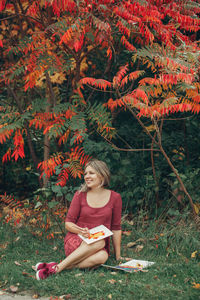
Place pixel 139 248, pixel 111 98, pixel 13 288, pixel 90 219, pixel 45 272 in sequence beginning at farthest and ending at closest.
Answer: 1. pixel 111 98
2. pixel 139 248
3. pixel 90 219
4. pixel 45 272
5. pixel 13 288

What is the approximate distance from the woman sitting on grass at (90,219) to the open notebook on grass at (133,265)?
0.22m

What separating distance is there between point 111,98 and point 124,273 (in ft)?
8.95

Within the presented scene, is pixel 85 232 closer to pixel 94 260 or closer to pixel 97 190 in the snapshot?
pixel 94 260

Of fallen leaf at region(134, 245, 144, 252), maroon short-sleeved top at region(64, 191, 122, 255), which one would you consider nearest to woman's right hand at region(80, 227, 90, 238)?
maroon short-sleeved top at region(64, 191, 122, 255)

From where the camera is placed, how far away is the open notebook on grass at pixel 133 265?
4.44m

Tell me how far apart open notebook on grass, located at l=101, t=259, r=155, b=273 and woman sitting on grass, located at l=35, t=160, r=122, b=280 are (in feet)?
0.71

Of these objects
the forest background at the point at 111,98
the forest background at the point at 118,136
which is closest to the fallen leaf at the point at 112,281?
the forest background at the point at 118,136

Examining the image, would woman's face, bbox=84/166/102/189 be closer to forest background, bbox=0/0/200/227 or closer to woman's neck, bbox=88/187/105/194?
woman's neck, bbox=88/187/105/194

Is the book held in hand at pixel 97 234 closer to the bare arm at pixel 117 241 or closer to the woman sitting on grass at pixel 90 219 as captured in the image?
the woman sitting on grass at pixel 90 219

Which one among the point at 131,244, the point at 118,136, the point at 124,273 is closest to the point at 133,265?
the point at 124,273

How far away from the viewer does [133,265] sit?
15.3 feet

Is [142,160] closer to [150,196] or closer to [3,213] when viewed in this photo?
[150,196]

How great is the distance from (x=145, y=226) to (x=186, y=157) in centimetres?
Result: 178

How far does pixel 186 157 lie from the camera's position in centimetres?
734
